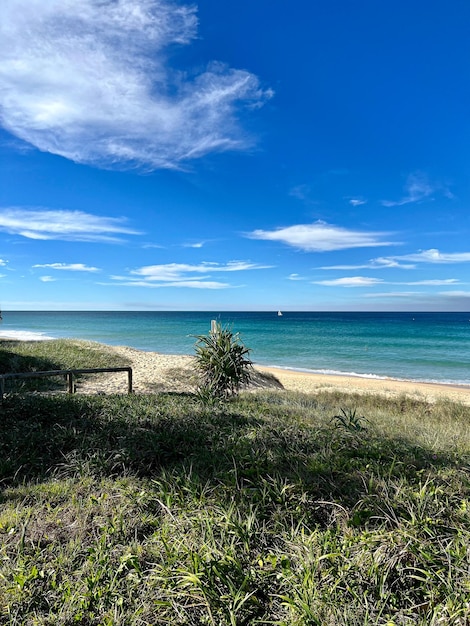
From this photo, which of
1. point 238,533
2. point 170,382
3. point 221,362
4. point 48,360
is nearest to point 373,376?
point 170,382

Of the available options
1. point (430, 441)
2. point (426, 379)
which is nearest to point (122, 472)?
point (430, 441)

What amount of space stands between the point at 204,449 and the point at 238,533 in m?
1.74

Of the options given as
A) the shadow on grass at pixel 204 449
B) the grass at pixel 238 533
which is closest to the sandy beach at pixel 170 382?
the shadow on grass at pixel 204 449

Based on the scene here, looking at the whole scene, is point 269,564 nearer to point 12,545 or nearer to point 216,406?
point 12,545

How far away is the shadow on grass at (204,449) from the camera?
3.18 meters

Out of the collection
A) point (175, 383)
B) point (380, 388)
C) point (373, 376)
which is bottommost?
point (373, 376)

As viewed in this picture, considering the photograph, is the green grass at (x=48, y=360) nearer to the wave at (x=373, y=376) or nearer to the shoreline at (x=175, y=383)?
the shoreline at (x=175, y=383)

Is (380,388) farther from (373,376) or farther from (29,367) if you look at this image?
(29,367)

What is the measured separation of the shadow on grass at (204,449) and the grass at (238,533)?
23mm

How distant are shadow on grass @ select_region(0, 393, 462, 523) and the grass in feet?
0.08

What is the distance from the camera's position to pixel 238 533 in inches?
95.3

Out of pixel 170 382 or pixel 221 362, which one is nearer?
pixel 221 362

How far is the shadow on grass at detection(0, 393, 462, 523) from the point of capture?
10.4 feet

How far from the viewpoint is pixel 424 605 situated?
199cm
